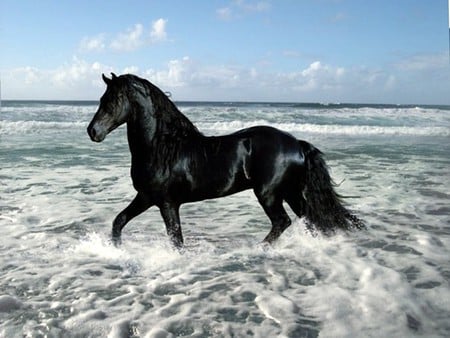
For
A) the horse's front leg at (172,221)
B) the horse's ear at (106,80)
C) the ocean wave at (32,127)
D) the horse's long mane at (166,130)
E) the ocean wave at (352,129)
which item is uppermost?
the horse's ear at (106,80)

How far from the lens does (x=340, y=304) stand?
112 inches

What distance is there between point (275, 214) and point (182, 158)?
3.00 ft

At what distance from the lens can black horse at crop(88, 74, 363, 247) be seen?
136 inches

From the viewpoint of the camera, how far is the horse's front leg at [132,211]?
3701mm

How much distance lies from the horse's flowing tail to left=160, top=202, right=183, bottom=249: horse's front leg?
3.82ft

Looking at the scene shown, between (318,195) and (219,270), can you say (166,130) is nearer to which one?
(219,270)

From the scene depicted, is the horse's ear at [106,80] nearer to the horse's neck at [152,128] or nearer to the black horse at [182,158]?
the black horse at [182,158]

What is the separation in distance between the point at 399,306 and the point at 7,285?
258 cm

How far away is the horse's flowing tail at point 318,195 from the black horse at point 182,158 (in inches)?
0.7

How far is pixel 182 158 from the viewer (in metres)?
3.68

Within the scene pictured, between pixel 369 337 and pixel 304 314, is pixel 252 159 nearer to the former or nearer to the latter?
pixel 304 314

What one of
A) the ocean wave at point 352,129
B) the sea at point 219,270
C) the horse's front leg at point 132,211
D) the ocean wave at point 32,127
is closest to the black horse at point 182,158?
the horse's front leg at point 132,211

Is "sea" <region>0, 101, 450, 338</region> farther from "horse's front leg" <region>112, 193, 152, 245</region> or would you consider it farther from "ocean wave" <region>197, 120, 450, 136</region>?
"ocean wave" <region>197, 120, 450, 136</region>

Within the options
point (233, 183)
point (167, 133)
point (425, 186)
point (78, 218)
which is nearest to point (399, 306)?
point (233, 183)
